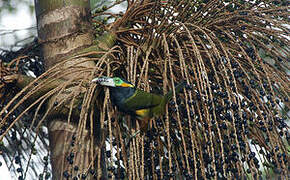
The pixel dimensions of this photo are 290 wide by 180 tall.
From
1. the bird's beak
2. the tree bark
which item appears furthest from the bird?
the tree bark

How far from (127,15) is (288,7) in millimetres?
832

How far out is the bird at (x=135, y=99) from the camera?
1786 mm

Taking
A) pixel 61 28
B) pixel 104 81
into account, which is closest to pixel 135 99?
pixel 104 81

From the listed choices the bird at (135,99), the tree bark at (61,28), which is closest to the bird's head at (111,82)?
the bird at (135,99)

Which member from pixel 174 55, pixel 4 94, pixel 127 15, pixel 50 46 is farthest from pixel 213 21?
pixel 4 94

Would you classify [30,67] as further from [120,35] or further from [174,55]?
[174,55]

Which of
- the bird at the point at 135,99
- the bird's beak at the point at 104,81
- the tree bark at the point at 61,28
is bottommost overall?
the bird at the point at 135,99

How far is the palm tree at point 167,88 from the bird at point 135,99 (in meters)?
0.03

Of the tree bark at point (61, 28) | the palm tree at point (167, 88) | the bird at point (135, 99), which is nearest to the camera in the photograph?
the palm tree at point (167, 88)

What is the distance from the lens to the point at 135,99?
6.23 feet

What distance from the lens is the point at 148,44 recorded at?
6.74 ft

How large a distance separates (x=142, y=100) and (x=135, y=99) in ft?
0.21

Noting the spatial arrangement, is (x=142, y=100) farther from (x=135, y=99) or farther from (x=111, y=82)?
(x=111, y=82)

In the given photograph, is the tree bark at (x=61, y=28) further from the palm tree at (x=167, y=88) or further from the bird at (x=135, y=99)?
the bird at (x=135, y=99)
